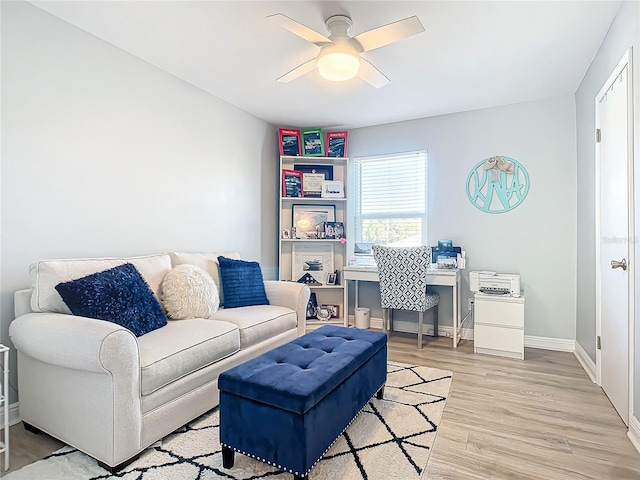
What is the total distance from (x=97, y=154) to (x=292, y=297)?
1827 mm

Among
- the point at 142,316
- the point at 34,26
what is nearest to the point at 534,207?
the point at 142,316

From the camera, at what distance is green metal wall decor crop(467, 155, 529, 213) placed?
372 cm

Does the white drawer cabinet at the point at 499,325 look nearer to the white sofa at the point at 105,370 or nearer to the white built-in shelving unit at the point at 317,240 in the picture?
the white built-in shelving unit at the point at 317,240

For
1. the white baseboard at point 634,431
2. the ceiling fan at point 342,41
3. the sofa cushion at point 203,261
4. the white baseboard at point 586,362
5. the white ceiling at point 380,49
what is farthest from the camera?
the sofa cushion at point 203,261

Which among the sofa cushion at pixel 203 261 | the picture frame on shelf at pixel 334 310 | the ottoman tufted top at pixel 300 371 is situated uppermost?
the sofa cushion at pixel 203 261

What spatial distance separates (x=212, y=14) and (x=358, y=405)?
2.45m

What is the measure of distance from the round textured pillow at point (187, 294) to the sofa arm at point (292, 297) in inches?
25.0

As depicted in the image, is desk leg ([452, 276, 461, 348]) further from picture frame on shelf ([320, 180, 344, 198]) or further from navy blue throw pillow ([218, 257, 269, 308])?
navy blue throw pillow ([218, 257, 269, 308])

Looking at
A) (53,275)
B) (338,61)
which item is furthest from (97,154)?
(338,61)

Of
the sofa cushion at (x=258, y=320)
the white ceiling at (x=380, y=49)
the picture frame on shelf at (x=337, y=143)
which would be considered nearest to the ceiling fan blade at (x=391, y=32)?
the white ceiling at (x=380, y=49)

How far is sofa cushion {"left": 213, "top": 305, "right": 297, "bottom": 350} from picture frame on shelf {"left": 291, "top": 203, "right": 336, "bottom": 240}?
1.47 meters

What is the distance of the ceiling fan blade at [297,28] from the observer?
194 cm

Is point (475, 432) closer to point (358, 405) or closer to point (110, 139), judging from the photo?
point (358, 405)

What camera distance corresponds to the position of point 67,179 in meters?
2.35
